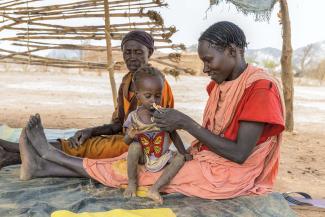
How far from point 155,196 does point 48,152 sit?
31.5 inches

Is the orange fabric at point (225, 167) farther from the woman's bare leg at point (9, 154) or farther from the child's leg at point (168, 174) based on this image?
the woman's bare leg at point (9, 154)

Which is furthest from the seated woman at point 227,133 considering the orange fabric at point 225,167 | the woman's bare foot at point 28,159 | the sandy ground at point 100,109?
the sandy ground at point 100,109

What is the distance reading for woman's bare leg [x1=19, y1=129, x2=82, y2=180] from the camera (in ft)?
8.64

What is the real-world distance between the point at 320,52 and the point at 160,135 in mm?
61289

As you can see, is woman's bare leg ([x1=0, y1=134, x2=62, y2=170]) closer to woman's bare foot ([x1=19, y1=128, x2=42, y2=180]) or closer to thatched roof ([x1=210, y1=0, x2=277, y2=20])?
woman's bare foot ([x1=19, y1=128, x2=42, y2=180])

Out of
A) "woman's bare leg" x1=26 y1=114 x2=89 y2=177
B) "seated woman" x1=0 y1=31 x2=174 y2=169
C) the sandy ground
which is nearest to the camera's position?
"woman's bare leg" x1=26 y1=114 x2=89 y2=177

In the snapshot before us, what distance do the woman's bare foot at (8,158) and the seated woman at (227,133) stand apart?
1.24 feet

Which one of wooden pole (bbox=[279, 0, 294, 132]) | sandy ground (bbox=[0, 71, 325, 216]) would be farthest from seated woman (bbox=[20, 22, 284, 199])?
Result: wooden pole (bbox=[279, 0, 294, 132])

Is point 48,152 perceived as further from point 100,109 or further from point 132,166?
point 100,109

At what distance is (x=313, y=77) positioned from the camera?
2275 centimetres

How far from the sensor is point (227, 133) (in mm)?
2244

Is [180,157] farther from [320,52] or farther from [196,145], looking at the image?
[320,52]

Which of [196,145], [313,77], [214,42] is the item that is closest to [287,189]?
[196,145]

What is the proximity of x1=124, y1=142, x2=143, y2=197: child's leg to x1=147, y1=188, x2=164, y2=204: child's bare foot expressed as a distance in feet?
0.37
